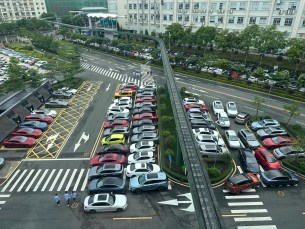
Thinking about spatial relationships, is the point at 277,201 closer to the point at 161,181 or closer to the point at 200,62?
the point at 161,181

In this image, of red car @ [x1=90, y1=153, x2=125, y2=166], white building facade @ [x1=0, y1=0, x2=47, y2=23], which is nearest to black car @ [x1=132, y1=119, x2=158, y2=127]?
red car @ [x1=90, y1=153, x2=125, y2=166]

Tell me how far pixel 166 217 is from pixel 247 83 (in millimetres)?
41442

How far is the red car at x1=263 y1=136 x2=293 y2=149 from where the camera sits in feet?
109

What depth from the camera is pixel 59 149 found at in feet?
112

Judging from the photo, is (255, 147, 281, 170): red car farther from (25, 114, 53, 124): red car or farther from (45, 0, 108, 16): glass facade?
(45, 0, 108, 16): glass facade

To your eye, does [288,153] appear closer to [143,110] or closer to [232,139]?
[232,139]

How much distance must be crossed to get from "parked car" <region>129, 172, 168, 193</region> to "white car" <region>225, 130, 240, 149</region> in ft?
40.7

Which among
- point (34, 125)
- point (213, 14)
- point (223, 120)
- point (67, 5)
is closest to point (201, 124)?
point (223, 120)

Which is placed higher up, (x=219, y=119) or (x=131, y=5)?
(x=131, y=5)

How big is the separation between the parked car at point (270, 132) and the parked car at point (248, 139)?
1.98 m

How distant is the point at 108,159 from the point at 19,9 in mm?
143809

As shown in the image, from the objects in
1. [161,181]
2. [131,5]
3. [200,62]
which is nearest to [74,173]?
[161,181]

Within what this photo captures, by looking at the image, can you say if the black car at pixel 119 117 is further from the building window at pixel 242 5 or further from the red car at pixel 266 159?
the building window at pixel 242 5

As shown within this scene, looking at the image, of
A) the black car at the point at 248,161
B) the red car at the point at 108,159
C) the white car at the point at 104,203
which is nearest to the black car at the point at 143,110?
the red car at the point at 108,159
